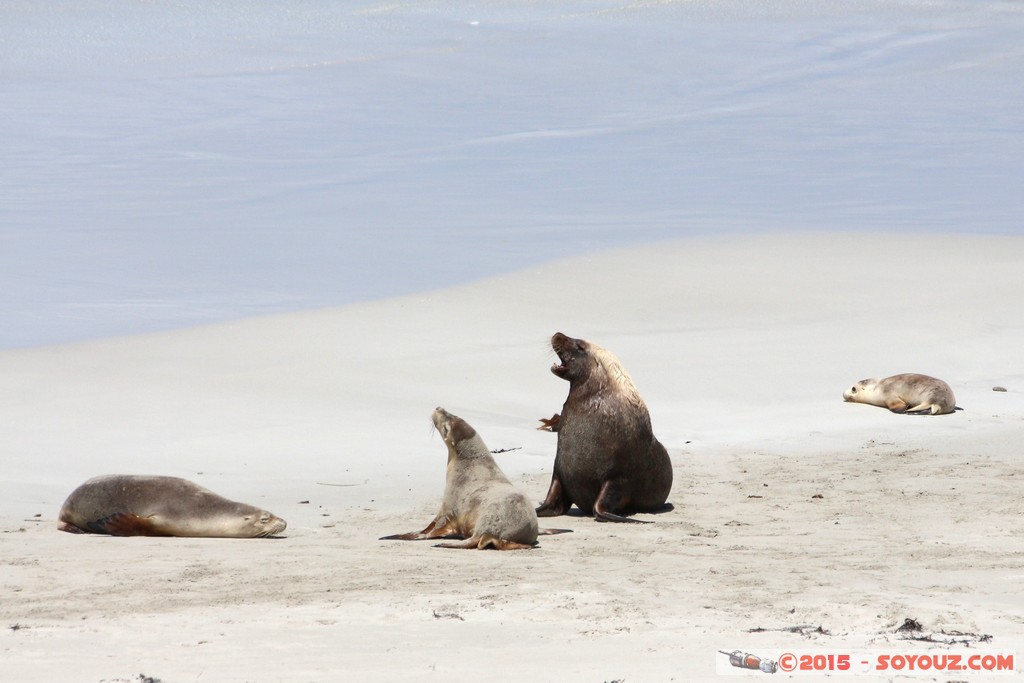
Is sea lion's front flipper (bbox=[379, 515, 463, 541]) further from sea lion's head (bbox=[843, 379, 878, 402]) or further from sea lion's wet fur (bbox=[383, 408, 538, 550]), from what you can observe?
sea lion's head (bbox=[843, 379, 878, 402])

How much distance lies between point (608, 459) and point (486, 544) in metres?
1.36

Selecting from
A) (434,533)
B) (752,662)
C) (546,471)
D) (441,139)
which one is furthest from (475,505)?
(441,139)

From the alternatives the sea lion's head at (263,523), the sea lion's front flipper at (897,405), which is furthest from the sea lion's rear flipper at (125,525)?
the sea lion's front flipper at (897,405)

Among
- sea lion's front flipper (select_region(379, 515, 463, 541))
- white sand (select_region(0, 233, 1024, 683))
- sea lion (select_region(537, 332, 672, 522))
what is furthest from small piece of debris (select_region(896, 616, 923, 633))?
sea lion (select_region(537, 332, 672, 522))

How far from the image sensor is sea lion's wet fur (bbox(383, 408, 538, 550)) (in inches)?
256

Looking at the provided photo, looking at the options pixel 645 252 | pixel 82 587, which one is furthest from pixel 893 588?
pixel 645 252

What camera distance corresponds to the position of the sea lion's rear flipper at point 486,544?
648cm

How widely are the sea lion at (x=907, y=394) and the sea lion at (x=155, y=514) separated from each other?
496 cm

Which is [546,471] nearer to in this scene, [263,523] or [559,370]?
[559,370]

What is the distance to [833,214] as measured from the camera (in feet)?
58.5

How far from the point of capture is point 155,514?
268 inches

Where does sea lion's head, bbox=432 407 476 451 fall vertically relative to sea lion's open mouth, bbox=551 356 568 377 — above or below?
below

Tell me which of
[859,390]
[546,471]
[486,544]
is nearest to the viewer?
[486,544]

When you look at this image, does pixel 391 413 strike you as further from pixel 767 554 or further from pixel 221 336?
pixel 767 554
